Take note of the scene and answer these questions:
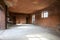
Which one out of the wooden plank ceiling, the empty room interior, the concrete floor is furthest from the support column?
the concrete floor

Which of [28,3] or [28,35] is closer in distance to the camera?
[28,35]

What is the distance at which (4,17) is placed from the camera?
7.11 meters

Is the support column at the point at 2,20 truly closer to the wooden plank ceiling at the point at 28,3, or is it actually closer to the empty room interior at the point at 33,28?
the empty room interior at the point at 33,28

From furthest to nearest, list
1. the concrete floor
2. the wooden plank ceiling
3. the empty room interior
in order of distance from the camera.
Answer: the wooden plank ceiling → the empty room interior → the concrete floor

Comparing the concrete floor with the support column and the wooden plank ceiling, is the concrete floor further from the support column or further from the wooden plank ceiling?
the wooden plank ceiling

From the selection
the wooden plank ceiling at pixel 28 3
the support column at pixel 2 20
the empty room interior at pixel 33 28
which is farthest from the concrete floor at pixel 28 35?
the wooden plank ceiling at pixel 28 3

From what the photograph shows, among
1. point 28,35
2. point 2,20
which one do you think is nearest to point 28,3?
point 2,20

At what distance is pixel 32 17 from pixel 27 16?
152 cm

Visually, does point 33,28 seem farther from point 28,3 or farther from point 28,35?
point 28,35

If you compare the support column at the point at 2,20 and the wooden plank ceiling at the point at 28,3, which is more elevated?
the wooden plank ceiling at the point at 28,3

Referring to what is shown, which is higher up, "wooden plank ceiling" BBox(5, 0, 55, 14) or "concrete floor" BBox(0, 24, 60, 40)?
"wooden plank ceiling" BBox(5, 0, 55, 14)

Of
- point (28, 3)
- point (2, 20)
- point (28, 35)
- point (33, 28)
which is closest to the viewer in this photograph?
point (28, 35)

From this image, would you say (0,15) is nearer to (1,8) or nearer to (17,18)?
(1,8)

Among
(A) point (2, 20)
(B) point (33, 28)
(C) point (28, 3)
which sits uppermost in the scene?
(C) point (28, 3)
